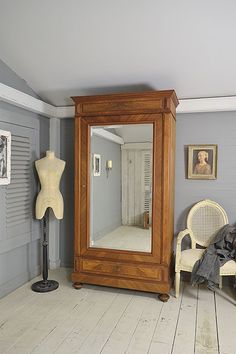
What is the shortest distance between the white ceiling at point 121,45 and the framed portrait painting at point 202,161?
557 mm

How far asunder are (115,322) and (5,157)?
5.73 ft

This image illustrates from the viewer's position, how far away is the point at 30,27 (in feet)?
8.08

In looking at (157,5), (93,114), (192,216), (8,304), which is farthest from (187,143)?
(8,304)

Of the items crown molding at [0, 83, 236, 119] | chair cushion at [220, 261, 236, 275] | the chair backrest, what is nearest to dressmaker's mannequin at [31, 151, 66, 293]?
crown molding at [0, 83, 236, 119]

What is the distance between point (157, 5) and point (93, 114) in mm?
1181

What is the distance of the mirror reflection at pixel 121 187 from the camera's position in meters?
2.97

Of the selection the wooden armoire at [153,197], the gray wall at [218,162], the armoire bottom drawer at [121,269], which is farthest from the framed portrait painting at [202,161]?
the armoire bottom drawer at [121,269]

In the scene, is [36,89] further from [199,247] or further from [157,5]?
[199,247]

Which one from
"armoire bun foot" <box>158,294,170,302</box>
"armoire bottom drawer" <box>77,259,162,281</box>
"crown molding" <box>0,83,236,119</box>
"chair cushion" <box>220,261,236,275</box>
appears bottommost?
"armoire bun foot" <box>158,294,170,302</box>

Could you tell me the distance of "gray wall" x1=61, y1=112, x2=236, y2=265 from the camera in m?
3.26

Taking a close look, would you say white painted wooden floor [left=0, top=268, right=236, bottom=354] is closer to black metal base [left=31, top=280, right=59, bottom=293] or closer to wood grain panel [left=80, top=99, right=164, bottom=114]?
black metal base [left=31, top=280, right=59, bottom=293]

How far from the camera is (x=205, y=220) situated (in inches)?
127

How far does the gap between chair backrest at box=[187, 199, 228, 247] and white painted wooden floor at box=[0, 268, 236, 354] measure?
530mm

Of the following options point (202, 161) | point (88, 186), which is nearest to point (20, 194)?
point (88, 186)
